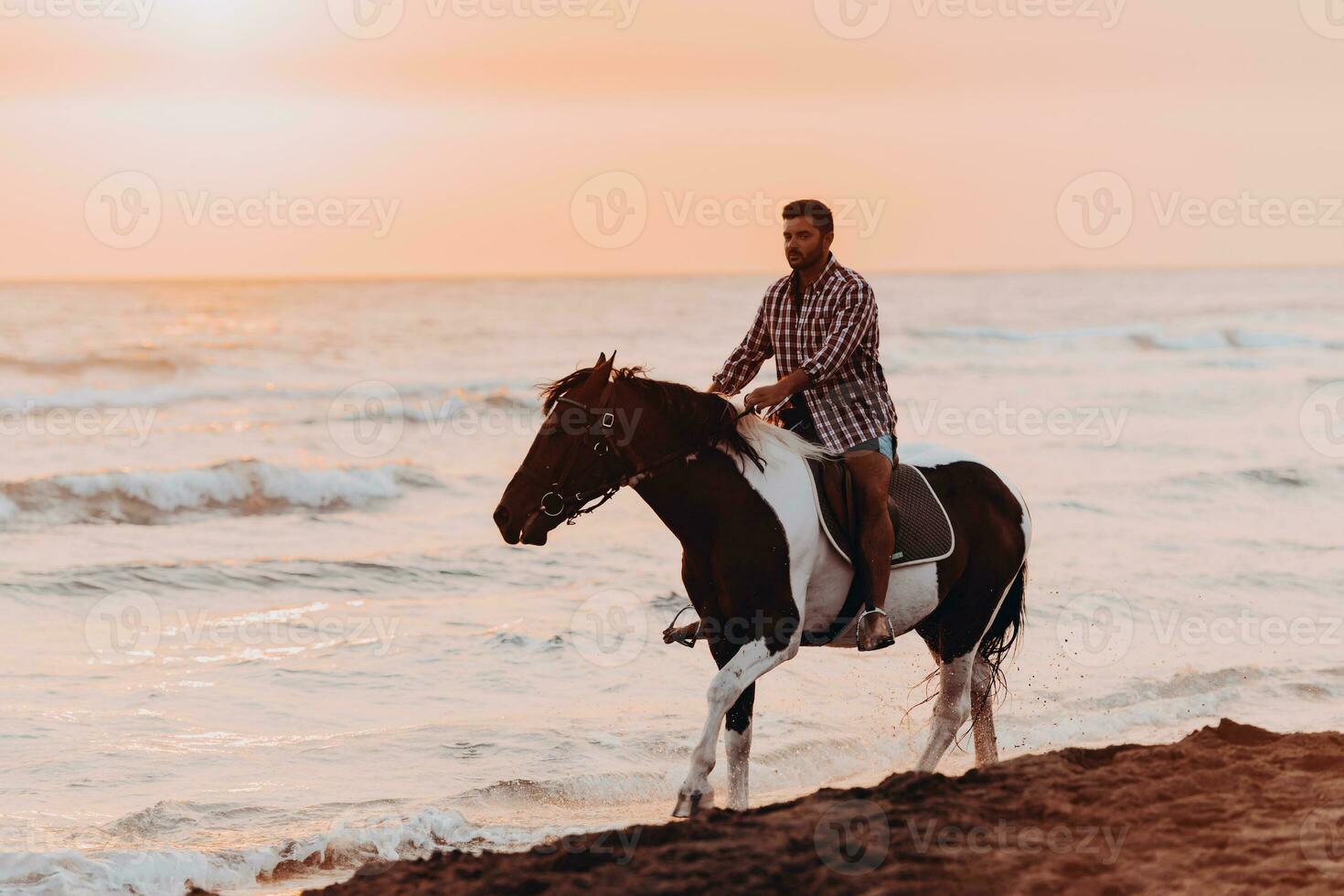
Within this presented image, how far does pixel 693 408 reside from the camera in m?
6.14

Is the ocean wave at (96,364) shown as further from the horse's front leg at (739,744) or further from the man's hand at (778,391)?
the horse's front leg at (739,744)

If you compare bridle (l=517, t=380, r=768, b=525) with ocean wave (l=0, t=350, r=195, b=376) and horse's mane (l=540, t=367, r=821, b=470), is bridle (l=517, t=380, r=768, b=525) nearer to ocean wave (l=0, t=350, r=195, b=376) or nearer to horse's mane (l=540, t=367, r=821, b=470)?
horse's mane (l=540, t=367, r=821, b=470)

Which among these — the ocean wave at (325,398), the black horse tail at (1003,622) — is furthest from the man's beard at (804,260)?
the ocean wave at (325,398)

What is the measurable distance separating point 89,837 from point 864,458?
4162mm

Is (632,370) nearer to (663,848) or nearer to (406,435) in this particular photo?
(663,848)

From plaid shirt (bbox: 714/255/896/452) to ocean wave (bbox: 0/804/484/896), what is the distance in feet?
8.42

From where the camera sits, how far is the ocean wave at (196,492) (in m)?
19.0

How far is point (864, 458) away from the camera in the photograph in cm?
649

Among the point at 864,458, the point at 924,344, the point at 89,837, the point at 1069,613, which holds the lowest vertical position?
the point at 89,837

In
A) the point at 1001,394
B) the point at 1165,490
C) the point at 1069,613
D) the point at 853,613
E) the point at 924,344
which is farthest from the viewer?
the point at 924,344

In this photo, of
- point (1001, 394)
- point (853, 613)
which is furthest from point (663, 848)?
point (1001, 394)

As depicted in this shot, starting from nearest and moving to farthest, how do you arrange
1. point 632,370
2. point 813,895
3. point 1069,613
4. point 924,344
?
point 813,895, point 632,370, point 1069,613, point 924,344

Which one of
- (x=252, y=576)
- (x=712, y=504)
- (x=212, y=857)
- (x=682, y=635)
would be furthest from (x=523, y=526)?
(x=252, y=576)

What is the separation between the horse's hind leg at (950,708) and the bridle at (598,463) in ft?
6.83
